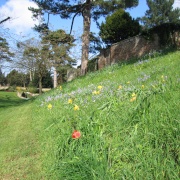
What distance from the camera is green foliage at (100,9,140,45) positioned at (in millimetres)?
15812

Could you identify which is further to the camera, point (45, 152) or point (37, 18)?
point (37, 18)

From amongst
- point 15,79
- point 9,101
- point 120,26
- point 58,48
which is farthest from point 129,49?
point 15,79

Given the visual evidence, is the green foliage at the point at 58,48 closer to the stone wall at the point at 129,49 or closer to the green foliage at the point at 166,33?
the stone wall at the point at 129,49

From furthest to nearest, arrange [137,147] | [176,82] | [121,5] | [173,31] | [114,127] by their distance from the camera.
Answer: [121,5]
[173,31]
[176,82]
[114,127]
[137,147]

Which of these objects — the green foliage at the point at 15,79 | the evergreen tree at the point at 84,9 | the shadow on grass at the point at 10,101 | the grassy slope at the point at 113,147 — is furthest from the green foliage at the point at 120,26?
the green foliage at the point at 15,79

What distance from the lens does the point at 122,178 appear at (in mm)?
1885

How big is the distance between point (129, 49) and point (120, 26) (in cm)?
270

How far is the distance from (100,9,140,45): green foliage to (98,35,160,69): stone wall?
143 cm

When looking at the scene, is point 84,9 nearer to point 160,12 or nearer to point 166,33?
point 166,33

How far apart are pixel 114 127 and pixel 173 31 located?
424 inches

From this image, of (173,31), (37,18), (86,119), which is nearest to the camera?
(86,119)

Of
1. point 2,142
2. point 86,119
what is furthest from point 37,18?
point 86,119

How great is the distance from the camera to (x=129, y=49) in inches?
548

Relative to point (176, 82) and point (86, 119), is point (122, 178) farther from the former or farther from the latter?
point (176, 82)
